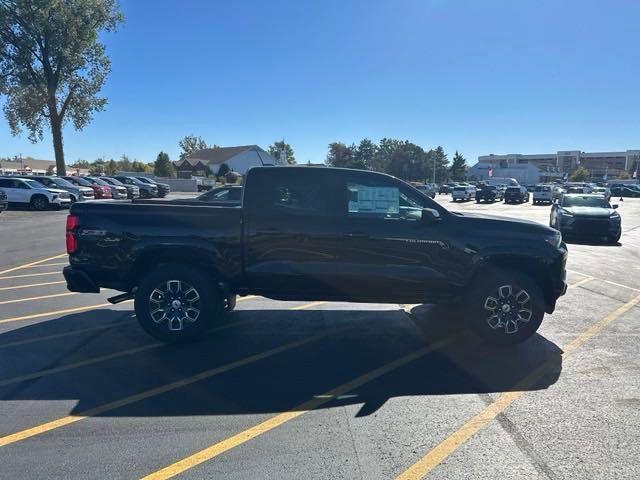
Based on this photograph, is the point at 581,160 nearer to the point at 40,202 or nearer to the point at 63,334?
the point at 40,202

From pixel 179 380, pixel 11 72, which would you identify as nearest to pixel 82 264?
pixel 179 380

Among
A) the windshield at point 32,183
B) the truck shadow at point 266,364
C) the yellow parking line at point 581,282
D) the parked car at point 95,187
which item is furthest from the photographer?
the parked car at point 95,187

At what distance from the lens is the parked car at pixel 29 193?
24938mm

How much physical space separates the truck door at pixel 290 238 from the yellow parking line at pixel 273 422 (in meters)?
1.17

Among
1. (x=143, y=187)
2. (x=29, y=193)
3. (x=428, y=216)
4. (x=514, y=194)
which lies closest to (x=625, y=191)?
(x=514, y=194)

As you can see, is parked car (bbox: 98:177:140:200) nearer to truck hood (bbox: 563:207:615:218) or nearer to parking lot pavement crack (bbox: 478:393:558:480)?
truck hood (bbox: 563:207:615:218)

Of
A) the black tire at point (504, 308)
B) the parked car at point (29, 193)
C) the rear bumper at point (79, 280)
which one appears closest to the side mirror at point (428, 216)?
the black tire at point (504, 308)

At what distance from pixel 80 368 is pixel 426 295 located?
3.74 meters

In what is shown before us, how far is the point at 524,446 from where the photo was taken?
11.7ft

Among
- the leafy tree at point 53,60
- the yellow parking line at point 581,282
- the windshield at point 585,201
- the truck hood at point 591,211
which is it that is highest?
the leafy tree at point 53,60

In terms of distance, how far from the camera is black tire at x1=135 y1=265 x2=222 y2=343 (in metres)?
5.60

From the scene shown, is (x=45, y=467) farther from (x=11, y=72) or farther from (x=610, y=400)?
(x=11, y=72)

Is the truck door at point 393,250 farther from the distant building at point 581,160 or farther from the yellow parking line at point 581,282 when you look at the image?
the distant building at point 581,160

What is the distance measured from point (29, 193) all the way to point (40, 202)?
652 mm
